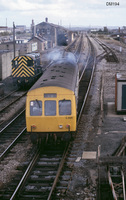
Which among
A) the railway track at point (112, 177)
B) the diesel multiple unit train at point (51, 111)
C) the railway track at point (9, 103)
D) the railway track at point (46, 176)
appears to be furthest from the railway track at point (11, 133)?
the railway track at point (112, 177)

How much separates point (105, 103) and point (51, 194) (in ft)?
39.3

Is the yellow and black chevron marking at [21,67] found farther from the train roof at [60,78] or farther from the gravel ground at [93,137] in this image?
the train roof at [60,78]

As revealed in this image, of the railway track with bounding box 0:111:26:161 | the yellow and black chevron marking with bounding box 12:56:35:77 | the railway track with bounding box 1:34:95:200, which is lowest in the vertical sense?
the railway track with bounding box 1:34:95:200

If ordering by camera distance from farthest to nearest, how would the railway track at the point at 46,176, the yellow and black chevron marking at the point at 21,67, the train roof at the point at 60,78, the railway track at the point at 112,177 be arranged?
the yellow and black chevron marking at the point at 21,67 < the train roof at the point at 60,78 < the railway track at the point at 46,176 < the railway track at the point at 112,177

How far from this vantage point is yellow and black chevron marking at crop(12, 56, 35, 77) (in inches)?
960

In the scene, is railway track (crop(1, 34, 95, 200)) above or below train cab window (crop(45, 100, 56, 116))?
below

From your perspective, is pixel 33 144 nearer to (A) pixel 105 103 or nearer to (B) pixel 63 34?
(A) pixel 105 103

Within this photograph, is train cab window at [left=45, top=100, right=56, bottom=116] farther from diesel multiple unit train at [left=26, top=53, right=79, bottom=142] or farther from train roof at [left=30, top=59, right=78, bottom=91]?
train roof at [left=30, top=59, right=78, bottom=91]

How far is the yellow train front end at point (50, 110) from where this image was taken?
1189cm

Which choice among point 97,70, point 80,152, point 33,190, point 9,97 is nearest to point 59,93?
point 80,152

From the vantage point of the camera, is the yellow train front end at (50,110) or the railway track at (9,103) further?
the railway track at (9,103)

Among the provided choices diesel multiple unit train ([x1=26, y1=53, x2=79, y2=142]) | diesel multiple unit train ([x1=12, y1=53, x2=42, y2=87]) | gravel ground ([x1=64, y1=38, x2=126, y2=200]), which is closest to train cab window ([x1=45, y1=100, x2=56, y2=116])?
diesel multiple unit train ([x1=26, y1=53, x2=79, y2=142])

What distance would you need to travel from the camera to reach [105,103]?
20078 millimetres

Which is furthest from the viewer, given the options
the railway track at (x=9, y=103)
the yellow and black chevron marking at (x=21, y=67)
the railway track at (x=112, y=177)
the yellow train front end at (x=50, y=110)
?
the yellow and black chevron marking at (x=21, y=67)
